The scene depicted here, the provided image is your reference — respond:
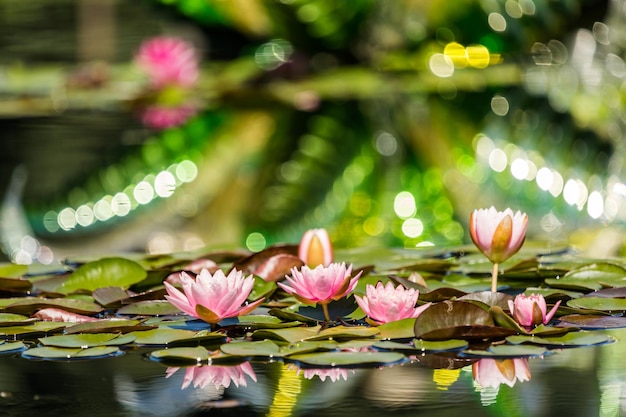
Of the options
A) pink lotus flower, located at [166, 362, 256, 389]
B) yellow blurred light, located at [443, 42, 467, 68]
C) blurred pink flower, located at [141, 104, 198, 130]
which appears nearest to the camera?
pink lotus flower, located at [166, 362, 256, 389]

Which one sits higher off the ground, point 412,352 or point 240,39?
point 240,39

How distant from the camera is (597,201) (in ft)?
8.73

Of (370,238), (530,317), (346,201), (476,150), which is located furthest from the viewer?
(476,150)

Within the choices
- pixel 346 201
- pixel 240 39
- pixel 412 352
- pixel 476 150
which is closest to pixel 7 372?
pixel 412 352

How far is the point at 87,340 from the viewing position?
4.80ft

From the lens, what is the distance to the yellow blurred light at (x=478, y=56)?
6.56 metres

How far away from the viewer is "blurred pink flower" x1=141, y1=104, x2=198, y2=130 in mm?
4664

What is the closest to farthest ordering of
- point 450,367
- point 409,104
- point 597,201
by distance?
point 450,367 → point 597,201 → point 409,104

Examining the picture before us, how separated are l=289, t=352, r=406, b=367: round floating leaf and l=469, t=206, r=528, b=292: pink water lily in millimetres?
247

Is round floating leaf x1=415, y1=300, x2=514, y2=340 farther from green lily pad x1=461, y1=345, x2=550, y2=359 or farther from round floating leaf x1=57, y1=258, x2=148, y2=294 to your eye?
round floating leaf x1=57, y1=258, x2=148, y2=294

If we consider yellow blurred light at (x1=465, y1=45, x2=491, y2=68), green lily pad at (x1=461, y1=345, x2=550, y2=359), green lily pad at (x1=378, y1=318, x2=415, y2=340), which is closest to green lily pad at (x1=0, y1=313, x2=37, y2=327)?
green lily pad at (x1=378, y1=318, x2=415, y2=340)

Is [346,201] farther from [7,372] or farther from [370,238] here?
[7,372]

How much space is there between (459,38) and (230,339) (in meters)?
5.59

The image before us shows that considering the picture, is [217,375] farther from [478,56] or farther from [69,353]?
[478,56]
